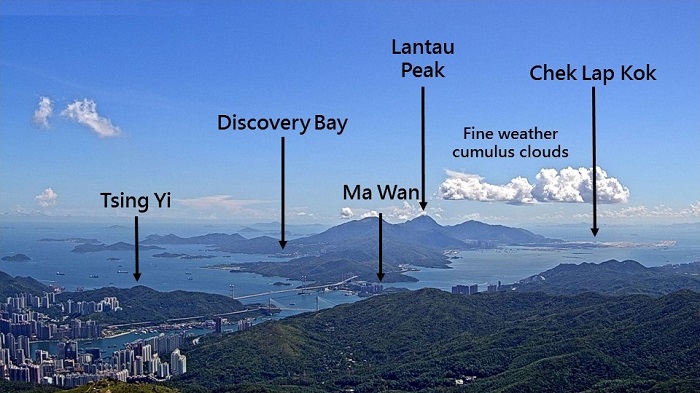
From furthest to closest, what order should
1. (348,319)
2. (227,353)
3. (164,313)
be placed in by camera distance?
1. (164,313)
2. (348,319)
3. (227,353)

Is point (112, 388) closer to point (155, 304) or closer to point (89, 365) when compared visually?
point (89, 365)

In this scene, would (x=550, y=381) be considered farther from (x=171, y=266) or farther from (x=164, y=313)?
(x=171, y=266)

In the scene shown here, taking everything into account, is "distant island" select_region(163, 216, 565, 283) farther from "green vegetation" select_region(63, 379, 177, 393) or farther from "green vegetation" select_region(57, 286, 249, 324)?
"green vegetation" select_region(63, 379, 177, 393)

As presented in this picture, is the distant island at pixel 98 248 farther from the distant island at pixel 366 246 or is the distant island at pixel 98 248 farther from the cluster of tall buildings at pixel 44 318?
the cluster of tall buildings at pixel 44 318

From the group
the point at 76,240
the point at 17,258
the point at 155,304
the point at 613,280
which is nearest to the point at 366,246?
the point at 17,258

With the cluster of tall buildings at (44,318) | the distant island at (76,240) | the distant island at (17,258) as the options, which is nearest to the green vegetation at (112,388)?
the cluster of tall buildings at (44,318)

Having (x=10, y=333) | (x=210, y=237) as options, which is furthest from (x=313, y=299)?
(x=210, y=237)

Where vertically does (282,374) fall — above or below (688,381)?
below
